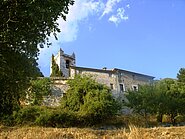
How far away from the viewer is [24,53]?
2127 cm

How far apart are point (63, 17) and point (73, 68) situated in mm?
54815

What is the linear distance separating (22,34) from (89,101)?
1223 inches

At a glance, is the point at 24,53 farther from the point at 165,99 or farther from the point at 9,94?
the point at 165,99

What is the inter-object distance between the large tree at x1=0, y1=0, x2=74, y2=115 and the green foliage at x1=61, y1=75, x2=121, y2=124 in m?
23.9

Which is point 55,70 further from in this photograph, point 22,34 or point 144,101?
point 22,34

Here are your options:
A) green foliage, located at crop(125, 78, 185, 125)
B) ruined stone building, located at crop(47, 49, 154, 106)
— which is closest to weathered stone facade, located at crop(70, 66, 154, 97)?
ruined stone building, located at crop(47, 49, 154, 106)

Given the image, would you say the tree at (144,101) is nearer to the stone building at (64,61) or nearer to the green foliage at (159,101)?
the green foliage at (159,101)

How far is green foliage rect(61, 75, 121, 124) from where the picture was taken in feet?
156

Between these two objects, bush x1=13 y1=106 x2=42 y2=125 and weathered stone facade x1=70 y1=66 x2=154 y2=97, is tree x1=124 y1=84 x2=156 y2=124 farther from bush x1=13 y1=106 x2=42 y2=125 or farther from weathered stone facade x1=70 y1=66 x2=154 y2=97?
weathered stone facade x1=70 y1=66 x2=154 y2=97

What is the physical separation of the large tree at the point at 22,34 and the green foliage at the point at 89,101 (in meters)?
23.9

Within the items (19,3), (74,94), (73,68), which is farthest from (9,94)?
(73,68)

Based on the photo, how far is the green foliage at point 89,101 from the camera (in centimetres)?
4750

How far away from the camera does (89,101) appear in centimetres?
4928

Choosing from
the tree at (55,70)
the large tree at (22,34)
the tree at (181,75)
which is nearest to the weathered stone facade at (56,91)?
the tree at (55,70)
